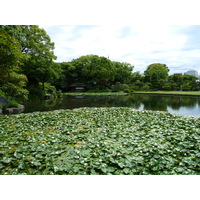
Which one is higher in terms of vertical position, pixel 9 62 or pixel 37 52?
pixel 37 52

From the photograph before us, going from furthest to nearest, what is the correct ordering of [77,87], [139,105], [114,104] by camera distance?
1. [77,87]
2. [114,104]
3. [139,105]

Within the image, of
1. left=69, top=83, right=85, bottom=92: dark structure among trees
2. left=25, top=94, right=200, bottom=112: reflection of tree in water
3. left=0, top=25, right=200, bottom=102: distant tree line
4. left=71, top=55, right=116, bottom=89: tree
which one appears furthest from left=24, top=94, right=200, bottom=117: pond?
left=69, top=83, right=85, bottom=92: dark structure among trees

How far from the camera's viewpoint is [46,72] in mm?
18359

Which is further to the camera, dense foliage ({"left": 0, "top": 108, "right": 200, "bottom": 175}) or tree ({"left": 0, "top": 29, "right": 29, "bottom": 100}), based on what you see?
tree ({"left": 0, "top": 29, "right": 29, "bottom": 100})

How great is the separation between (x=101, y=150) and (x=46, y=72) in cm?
1684

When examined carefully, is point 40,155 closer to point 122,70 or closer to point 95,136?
point 95,136

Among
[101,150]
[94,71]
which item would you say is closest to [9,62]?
[101,150]

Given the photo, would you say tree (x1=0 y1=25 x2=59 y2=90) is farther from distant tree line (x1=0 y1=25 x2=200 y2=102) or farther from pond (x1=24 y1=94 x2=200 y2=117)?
pond (x1=24 y1=94 x2=200 y2=117)

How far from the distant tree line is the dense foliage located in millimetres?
2259

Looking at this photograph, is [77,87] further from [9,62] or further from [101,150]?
[101,150]

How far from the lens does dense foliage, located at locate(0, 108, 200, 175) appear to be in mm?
2568

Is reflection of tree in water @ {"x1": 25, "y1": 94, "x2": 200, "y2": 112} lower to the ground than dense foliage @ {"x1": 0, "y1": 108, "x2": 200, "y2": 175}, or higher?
higher

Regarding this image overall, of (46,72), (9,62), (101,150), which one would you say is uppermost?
(46,72)

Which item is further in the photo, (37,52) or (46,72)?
(46,72)
